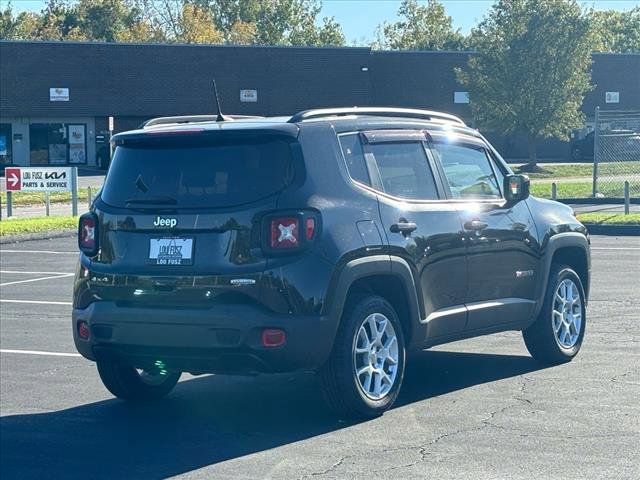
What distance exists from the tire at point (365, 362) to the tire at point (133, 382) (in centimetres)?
143

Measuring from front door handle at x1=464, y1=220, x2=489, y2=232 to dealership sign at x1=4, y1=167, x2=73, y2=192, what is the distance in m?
21.7

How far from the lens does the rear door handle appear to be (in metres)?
8.14

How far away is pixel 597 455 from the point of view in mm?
6836

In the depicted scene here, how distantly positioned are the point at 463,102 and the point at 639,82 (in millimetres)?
11034

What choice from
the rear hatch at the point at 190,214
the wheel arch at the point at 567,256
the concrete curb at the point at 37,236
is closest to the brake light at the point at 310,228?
the rear hatch at the point at 190,214

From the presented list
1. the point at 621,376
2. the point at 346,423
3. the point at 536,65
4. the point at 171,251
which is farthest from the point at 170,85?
the point at 346,423

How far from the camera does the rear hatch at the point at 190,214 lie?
24.5 ft

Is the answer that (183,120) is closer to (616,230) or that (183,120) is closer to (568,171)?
(616,230)

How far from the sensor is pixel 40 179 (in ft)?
97.3

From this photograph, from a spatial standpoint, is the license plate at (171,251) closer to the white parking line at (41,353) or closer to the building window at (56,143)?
the white parking line at (41,353)

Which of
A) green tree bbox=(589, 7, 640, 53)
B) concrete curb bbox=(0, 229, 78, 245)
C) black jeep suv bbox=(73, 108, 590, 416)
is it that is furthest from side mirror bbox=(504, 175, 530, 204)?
green tree bbox=(589, 7, 640, 53)

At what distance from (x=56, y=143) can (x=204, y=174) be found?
2126 inches

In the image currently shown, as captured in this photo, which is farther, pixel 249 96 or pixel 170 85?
pixel 249 96

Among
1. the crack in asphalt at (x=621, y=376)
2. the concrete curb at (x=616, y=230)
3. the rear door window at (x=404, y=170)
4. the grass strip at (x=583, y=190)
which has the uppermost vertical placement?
the rear door window at (x=404, y=170)
